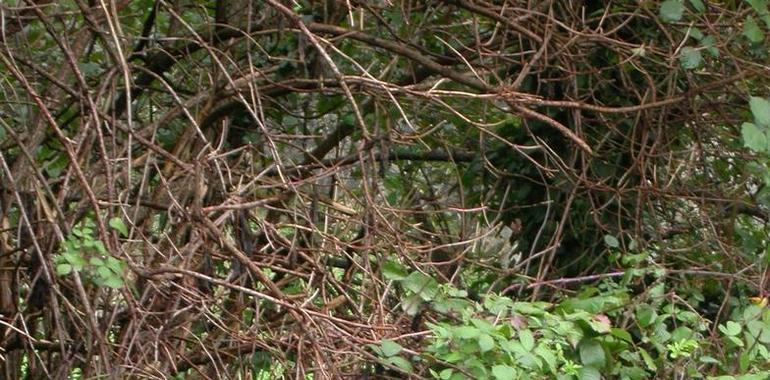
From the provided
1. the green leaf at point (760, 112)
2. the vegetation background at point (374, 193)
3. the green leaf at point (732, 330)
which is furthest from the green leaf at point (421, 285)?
the green leaf at point (760, 112)

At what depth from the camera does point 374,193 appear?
4559 millimetres

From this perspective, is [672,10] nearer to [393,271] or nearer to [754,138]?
[754,138]

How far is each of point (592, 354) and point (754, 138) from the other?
3.42ft

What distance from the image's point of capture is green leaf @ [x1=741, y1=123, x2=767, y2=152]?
4617mm

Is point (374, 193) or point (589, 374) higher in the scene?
point (374, 193)

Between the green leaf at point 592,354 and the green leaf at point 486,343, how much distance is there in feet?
1.70

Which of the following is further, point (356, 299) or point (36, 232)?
point (356, 299)

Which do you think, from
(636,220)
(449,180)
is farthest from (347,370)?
(449,180)

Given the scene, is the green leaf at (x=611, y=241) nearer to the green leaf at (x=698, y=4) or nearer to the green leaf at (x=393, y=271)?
the green leaf at (x=698, y=4)

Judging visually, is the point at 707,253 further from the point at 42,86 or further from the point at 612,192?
the point at 42,86

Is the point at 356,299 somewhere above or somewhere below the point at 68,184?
Result: below

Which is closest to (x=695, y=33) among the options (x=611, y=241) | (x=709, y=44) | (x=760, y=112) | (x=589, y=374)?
(x=709, y=44)

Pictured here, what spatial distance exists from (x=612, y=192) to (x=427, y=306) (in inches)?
71.6

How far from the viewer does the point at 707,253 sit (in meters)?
5.82
